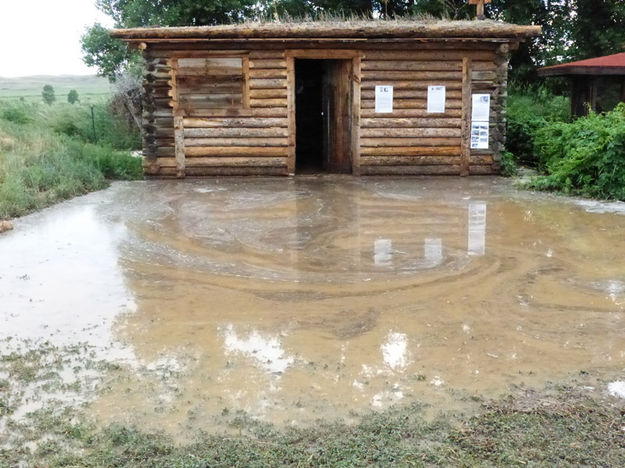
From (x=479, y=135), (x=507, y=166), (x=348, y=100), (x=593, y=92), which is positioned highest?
(x=593, y=92)

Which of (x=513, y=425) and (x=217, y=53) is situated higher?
(x=217, y=53)

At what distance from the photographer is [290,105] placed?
45.0 feet

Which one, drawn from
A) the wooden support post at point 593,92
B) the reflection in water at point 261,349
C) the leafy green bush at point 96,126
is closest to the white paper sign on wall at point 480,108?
the wooden support post at point 593,92

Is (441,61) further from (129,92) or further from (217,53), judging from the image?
(129,92)

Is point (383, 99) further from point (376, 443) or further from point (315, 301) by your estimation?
point (376, 443)

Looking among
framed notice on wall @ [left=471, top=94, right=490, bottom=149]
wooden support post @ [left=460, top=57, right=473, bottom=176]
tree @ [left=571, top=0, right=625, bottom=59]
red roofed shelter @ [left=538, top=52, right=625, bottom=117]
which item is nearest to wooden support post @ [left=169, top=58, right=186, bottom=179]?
wooden support post @ [left=460, top=57, right=473, bottom=176]

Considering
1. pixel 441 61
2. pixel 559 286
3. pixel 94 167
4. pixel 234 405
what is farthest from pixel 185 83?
pixel 234 405

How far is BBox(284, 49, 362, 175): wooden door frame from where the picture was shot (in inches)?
528

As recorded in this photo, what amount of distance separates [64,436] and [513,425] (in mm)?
2517

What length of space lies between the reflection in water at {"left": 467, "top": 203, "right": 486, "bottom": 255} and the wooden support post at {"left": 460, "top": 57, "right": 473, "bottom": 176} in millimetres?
3479

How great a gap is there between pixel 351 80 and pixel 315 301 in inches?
343

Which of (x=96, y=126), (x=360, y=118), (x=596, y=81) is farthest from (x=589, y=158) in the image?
(x=96, y=126)

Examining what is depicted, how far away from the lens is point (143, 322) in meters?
5.48

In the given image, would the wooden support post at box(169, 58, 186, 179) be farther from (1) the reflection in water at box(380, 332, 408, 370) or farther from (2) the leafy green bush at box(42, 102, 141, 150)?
(1) the reflection in water at box(380, 332, 408, 370)
